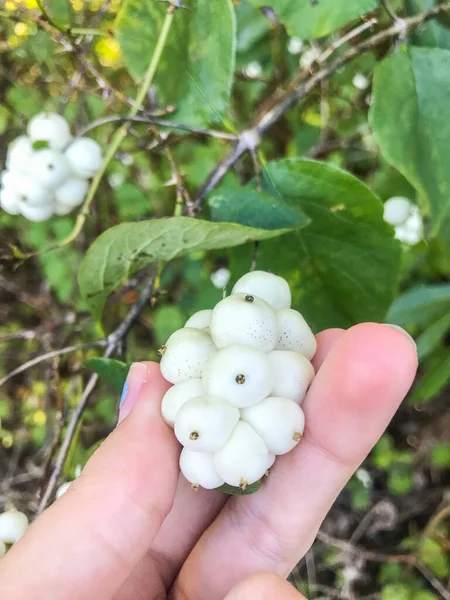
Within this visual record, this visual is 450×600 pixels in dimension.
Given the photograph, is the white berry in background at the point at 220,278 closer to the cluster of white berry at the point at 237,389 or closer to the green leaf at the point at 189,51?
the green leaf at the point at 189,51

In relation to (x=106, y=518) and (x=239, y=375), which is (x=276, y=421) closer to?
(x=239, y=375)

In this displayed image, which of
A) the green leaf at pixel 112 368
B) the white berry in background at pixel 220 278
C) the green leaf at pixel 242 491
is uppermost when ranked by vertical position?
the green leaf at pixel 112 368

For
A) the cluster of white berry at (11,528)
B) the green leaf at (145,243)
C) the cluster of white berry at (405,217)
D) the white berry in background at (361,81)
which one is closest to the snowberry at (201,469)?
the green leaf at (145,243)

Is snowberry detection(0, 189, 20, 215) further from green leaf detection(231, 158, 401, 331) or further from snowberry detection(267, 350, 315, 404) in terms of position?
snowberry detection(267, 350, 315, 404)

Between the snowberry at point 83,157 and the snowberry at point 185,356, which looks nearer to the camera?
the snowberry at point 185,356

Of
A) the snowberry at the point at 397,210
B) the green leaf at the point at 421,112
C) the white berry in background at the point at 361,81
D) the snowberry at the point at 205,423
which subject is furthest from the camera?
the white berry in background at the point at 361,81

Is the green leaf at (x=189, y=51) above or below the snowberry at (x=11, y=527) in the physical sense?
above

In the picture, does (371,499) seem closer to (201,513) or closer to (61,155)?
(201,513)

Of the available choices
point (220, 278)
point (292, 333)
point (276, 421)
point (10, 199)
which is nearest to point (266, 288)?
point (292, 333)
